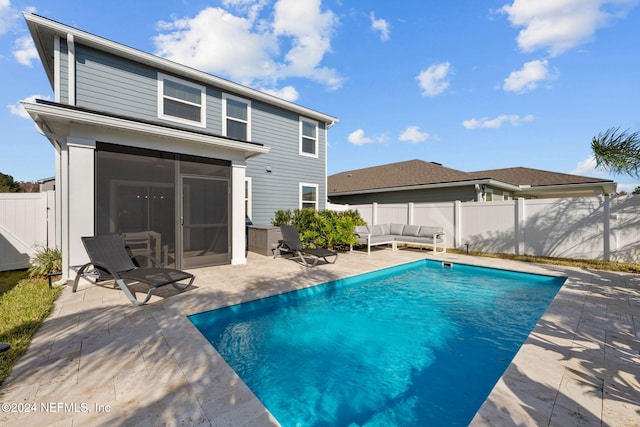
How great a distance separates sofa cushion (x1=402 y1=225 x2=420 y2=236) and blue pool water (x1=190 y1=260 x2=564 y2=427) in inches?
205

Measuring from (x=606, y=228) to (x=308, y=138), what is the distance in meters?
11.2

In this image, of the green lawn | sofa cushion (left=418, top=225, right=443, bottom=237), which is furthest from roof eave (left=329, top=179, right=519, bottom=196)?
the green lawn

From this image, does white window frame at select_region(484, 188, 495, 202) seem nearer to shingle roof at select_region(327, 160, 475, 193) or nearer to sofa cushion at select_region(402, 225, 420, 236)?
shingle roof at select_region(327, 160, 475, 193)

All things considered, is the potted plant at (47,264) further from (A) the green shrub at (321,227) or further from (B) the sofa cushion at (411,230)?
(B) the sofa cushion at (411,230)

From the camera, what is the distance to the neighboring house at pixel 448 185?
45.3 feet

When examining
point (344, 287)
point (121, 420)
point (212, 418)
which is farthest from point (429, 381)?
point (344, 287)

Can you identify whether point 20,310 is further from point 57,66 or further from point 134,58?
point 134,58

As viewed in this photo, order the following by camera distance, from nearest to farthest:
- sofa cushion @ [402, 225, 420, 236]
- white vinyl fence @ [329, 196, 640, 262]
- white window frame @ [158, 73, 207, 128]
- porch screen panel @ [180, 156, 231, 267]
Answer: porch screen panel @ [180, 156, 231, 267], white vinyl fence @ [329, 196, 640, 262], white window frame @ [158, 73, 207, 128], sofa cushion @ [402, 225, 420, 236]

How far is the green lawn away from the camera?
9.86 feet

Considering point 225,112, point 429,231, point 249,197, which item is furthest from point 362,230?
point 225,112

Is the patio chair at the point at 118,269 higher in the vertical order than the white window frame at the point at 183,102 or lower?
lower

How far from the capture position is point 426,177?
15609 mm

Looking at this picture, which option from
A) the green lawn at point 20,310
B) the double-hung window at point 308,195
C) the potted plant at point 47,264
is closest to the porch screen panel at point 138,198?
the green lawn at point 20,310

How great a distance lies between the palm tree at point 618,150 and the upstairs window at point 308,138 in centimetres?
962
